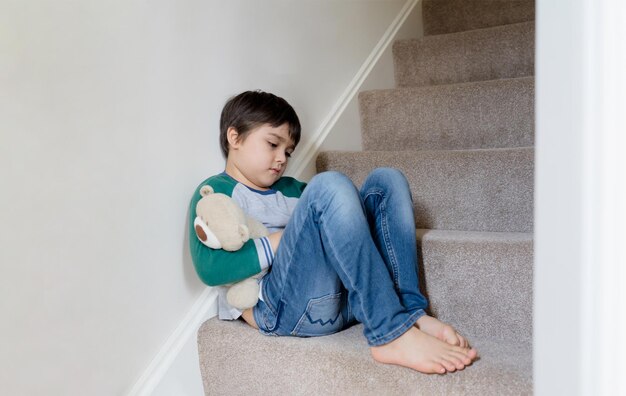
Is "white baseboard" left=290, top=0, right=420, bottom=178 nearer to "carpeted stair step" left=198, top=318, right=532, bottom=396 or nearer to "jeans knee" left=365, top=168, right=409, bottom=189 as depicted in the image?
"jeans knee" left=365, top=168, right=409, bottom=189

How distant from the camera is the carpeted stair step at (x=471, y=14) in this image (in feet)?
7.43

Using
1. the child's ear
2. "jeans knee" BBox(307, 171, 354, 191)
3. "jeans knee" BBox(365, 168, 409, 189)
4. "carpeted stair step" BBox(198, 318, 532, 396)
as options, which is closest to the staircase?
"carpeted stair step" BBox(198, 318, 532, 396)

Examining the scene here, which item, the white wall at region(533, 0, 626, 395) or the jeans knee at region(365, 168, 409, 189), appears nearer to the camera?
the white wall at region(533, 0, 626, 395)

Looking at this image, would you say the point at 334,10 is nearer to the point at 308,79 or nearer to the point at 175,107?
the point at 308,79

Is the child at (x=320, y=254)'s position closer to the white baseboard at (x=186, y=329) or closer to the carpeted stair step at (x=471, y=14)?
the white baseboard at (x=186, y=329)

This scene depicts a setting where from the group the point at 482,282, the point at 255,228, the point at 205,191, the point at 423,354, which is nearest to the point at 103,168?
the point at 205,191

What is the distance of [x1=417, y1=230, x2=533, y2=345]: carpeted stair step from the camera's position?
3.75ft

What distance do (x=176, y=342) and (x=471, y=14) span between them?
1.74m

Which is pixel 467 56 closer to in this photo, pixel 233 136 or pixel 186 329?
pixel 233 136

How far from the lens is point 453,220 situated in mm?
1480

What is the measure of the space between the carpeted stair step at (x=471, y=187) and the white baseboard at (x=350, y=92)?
0.80ft

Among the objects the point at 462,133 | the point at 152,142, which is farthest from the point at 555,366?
the point at 462,133

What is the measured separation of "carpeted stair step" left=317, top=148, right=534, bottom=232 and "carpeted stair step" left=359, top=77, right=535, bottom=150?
9.9 inches

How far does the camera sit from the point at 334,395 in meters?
1.09
